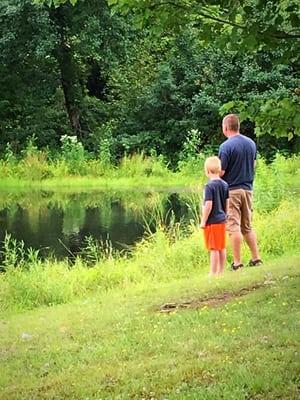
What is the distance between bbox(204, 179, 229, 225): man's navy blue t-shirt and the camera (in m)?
8.02

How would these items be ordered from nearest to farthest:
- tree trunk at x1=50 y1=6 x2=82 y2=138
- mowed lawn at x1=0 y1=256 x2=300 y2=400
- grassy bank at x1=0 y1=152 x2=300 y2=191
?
mowed lawn at x1=0 y1=256 x2=300 y2=400, grassy bank at x1=0 y1=152 x2=300 y2=191, tree trunk at x1=50 y1=6 x2=82 y2=138

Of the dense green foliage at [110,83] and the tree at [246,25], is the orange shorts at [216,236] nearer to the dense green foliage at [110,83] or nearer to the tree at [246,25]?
the tree at [246,25]

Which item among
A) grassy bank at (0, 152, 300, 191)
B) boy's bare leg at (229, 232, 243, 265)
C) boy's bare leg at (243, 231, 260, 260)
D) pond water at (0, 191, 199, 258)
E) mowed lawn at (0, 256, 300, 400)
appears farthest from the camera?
grassy bank at (0, 152, 300, 191)

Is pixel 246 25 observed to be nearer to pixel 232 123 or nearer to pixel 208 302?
pixel 208 302

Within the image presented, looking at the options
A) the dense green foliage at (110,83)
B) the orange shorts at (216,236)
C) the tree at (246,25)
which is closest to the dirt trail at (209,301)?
the orange shorts at (216,236)

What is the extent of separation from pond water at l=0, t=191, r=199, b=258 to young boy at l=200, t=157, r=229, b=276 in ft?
12.7

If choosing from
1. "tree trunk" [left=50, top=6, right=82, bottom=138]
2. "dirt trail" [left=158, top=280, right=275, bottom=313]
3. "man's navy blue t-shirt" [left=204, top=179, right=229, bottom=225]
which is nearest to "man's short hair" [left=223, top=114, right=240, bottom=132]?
"man's navy blue t-shirt" [left=204, top=179, right=229, bottom=225]

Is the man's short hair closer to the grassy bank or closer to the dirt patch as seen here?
the dirt patch

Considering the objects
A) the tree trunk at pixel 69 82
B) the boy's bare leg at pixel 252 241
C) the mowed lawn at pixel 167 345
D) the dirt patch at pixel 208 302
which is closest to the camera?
the mowed lawn at pixel 167 345

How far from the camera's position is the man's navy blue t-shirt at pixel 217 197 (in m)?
8.02

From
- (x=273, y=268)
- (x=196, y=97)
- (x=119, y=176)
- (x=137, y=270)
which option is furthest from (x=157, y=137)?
(x=273, y=268)

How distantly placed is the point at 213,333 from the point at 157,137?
23497 mm

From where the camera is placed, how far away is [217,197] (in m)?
8.05

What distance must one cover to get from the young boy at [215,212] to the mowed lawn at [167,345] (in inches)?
27.2
